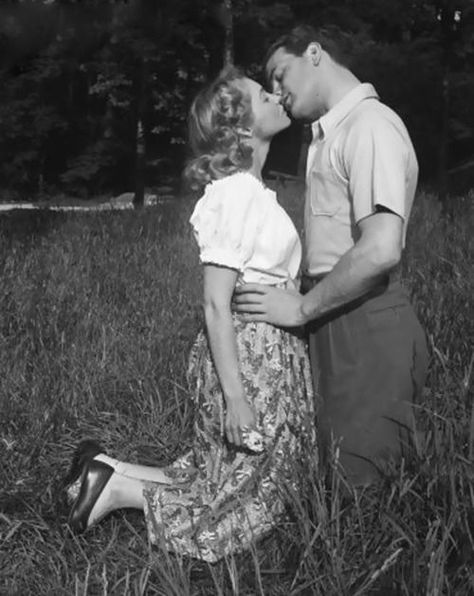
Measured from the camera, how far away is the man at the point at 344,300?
277cm

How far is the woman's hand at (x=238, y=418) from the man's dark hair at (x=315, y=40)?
→ 95 cm

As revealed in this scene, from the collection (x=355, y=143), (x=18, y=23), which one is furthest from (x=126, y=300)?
(x=18, y=23)

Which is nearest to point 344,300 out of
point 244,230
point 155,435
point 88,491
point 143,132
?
point 244,230

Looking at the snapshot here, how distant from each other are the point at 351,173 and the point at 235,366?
63cm

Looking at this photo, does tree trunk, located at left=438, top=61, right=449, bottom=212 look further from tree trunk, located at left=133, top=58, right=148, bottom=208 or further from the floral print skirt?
A: the floral print skirt

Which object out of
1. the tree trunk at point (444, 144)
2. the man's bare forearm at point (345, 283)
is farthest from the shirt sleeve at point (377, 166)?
the tree trunk at point (444, 144)

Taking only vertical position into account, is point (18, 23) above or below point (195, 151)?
above

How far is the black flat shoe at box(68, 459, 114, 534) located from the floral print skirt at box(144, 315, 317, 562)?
0.18 meters

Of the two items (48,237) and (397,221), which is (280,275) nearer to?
(397,221)

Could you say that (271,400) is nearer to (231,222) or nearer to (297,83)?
(231,222)

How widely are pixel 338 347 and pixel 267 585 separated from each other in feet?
2.17

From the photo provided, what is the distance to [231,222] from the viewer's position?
9.45ft

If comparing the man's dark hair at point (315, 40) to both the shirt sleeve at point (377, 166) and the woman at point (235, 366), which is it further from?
the shirt sleeve at point (377, 166)

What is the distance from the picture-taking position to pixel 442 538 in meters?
2.46
